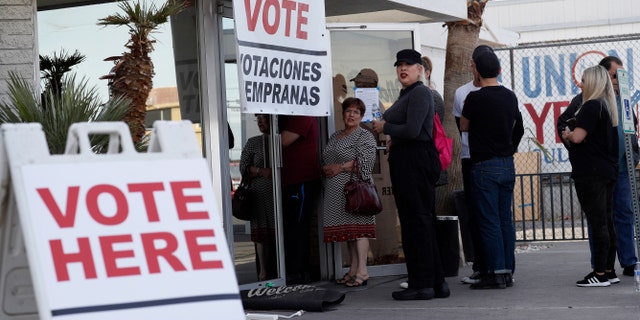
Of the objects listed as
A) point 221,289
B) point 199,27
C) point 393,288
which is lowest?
point 393,288

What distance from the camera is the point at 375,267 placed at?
1027 centimetres

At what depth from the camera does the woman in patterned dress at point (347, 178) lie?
9.52 meters

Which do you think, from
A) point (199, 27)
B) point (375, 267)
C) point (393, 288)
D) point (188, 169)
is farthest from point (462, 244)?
point (188, 169)

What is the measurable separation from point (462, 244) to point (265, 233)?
2.81 m

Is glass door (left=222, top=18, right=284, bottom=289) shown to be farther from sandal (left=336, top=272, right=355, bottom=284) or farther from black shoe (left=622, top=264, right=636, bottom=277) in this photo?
black shoe (left=622, top=264, right=636, bottom=277)

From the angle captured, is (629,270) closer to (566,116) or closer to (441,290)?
(566,116)

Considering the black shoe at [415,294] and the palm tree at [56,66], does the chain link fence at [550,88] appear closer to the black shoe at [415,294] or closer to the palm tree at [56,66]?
the black shoe at [415,294]

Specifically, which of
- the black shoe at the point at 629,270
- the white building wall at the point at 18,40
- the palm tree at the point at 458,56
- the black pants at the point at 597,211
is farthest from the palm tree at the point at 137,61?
the palm tree at the point at 458,56

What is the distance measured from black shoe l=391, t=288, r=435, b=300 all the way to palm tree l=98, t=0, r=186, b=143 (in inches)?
99.1

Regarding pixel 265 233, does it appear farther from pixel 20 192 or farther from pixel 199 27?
pixel 20 192

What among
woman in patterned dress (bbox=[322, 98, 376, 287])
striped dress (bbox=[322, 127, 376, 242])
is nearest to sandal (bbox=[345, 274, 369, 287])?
woman in patterned dress (bbox=[322, 98, 376, 287])

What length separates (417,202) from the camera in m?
8.30

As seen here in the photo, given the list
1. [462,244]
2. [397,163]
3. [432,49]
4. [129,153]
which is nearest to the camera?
[129,153]

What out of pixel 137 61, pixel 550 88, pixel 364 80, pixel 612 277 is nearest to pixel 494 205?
pixel 612 277
